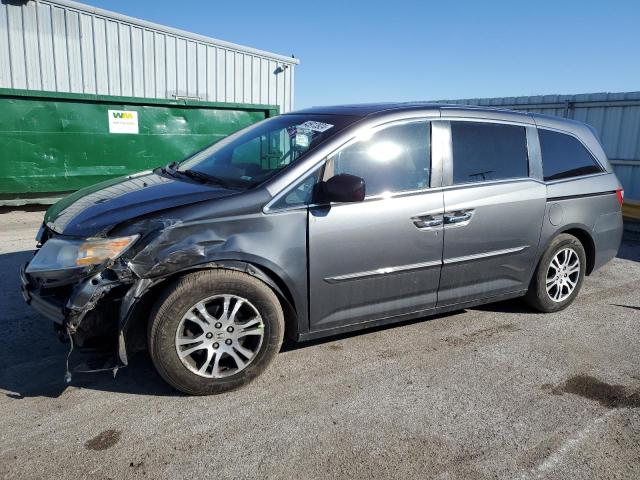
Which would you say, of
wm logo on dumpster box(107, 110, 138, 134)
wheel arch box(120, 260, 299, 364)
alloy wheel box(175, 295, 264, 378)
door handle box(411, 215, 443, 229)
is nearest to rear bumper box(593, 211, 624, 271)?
door handle box(411, 215, 443, 229)

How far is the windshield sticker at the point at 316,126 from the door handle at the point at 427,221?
866 millimetres

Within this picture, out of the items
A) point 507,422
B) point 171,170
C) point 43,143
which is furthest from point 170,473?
point 43,143

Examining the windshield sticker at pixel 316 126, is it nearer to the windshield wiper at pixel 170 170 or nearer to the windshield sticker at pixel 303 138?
the windshield sticker at pixel 303 138

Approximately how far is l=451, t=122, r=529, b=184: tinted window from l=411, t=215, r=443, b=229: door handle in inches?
13.8

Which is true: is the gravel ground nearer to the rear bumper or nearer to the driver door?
the driver door

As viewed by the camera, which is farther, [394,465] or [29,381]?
[29,381]

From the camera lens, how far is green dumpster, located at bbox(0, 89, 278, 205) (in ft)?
28.3

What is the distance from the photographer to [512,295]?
4285mm

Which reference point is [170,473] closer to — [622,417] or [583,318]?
[622,417]

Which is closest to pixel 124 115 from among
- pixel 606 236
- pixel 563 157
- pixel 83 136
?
pixel 83 136

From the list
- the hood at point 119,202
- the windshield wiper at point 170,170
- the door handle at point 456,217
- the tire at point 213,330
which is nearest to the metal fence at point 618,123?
the door handle at point 456,217

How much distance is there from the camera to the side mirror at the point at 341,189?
3.13m

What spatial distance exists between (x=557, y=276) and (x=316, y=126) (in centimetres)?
257

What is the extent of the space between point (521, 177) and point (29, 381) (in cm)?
383
